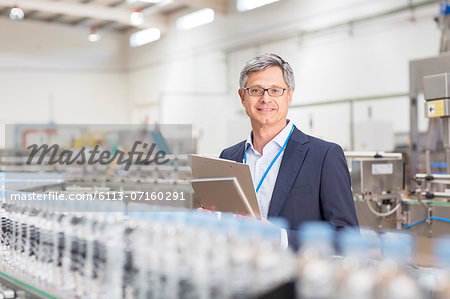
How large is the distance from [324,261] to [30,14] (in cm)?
1078

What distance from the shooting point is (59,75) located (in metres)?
10.9

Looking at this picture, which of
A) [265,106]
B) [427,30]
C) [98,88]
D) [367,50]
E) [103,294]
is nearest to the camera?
[103,294]

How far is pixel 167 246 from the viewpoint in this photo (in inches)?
37.8

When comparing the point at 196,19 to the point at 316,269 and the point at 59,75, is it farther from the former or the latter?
the point at 316,269

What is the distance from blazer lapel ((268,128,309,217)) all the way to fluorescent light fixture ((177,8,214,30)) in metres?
7.33

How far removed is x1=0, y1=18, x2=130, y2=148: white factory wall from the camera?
10.4m

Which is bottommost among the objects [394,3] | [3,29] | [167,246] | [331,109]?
[167,246]

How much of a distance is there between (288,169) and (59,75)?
9.99 meters

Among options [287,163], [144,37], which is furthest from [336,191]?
[144,37]

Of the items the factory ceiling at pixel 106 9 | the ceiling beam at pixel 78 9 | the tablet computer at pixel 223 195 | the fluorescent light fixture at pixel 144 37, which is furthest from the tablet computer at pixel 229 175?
the fluorescent light fixture at pixel 144 37

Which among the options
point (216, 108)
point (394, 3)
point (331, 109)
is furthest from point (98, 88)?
point (394, 3)

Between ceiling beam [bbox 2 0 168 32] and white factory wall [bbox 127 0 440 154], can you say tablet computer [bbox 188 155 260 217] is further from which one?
ceiling beam [bbox 2 0 168 32]

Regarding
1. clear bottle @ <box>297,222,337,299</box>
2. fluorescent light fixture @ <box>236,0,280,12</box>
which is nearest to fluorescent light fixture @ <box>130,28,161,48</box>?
fluorescent light fixture @ <box>236,0,280,12</box>

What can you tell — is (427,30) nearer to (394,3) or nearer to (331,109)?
(394,3)
